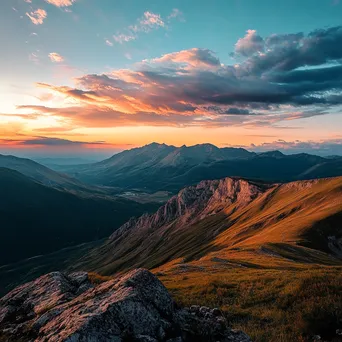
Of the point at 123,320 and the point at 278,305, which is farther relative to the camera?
the point at 278,305

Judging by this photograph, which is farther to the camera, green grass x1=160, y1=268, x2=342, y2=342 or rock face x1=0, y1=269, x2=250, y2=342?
green grass x1=160, y1=268, x2=342, y2=342

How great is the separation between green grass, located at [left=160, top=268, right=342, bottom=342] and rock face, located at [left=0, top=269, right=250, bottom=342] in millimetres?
2520

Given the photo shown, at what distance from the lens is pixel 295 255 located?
2707 inches

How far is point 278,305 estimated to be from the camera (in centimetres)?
1911

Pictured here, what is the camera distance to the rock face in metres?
11.8

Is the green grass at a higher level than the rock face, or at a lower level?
lower

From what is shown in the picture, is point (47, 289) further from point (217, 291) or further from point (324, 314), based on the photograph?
point (324, 314)

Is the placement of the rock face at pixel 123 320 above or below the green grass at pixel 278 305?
above

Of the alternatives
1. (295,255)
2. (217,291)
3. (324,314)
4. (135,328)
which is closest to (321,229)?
(295,255)

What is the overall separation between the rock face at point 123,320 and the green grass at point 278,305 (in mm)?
2520

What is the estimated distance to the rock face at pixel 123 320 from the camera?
1178cm

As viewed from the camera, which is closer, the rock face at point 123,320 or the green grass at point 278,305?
the rock face at point 123,320

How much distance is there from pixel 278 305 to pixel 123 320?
1142cm

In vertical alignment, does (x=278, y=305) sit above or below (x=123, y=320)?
below
